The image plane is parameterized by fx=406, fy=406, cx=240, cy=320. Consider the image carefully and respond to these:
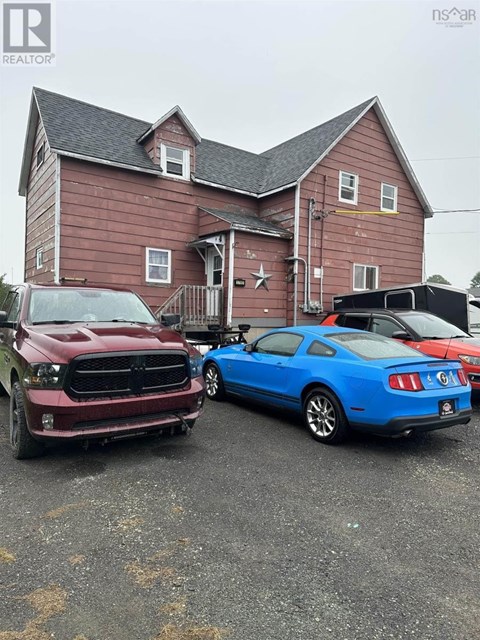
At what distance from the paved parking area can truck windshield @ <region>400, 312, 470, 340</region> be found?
3.09 m

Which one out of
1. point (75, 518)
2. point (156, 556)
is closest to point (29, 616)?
point (156, 556)

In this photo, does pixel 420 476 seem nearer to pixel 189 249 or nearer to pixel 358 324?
pixel 358 324

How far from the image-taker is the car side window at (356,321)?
313 inches

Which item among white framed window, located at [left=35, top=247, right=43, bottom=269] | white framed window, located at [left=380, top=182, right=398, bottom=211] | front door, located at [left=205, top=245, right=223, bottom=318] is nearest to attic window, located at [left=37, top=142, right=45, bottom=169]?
white framed window, located at [left=35, top=247, right=43, bottom=269]

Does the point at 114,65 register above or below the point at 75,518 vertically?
above

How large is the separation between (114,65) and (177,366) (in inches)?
584

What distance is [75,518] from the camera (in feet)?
10.2

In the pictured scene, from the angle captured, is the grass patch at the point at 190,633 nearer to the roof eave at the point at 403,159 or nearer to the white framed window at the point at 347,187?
the white framed window at the point at 347,187

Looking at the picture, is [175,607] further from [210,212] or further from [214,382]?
[210,212]

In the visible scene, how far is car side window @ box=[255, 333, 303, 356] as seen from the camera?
5.91 meters

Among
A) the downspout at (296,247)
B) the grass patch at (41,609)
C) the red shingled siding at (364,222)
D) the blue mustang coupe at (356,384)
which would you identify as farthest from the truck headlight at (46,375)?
the red shingled siding at (364,222)

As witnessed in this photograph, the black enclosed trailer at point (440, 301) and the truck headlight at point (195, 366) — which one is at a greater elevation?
the black enclosed trailer at point (440, 301)

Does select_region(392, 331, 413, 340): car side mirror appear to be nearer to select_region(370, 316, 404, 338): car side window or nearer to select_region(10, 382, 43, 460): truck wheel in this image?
select_region(370, 316, 404, 338): car side window

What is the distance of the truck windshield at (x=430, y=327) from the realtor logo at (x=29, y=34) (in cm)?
1194
